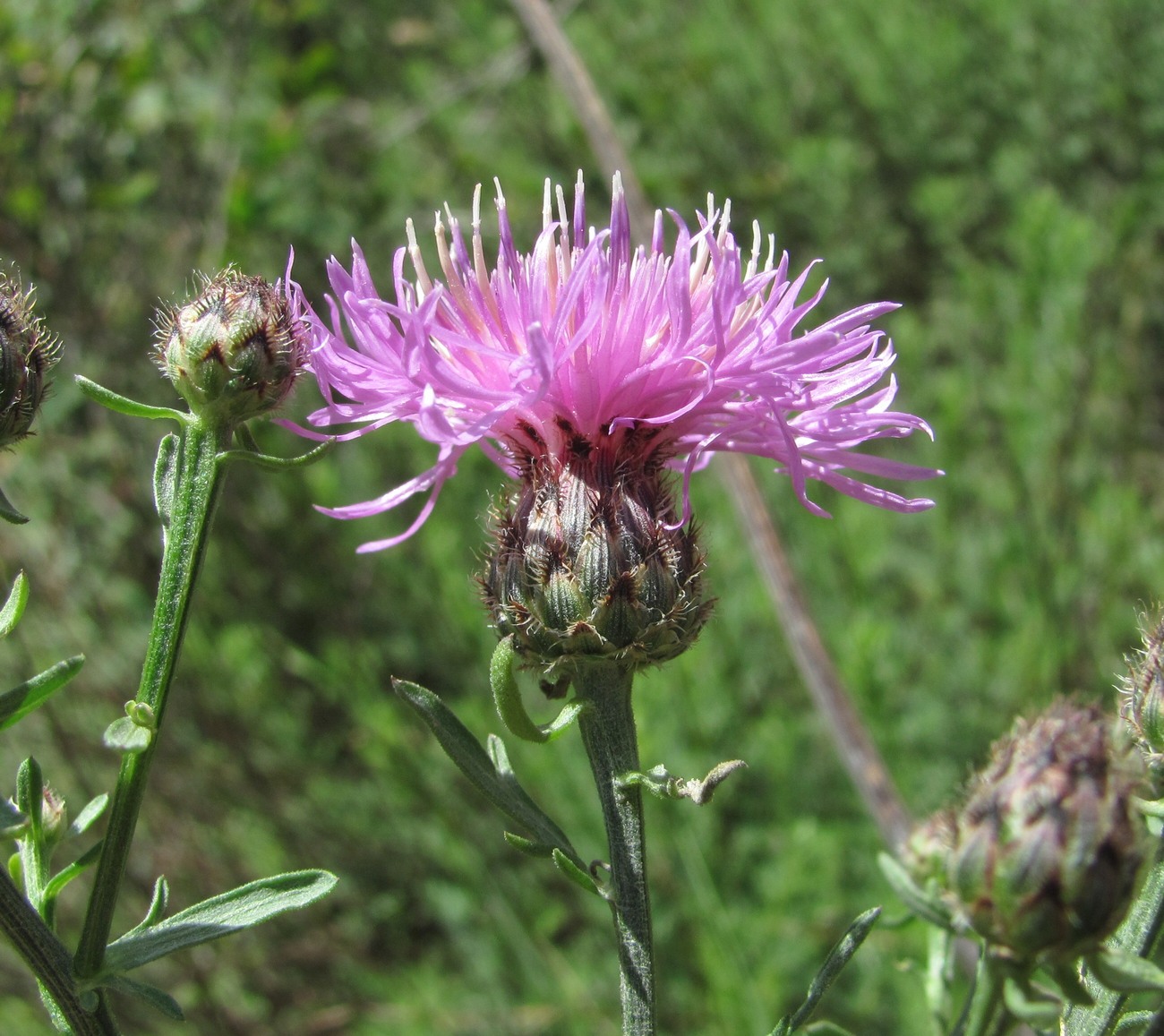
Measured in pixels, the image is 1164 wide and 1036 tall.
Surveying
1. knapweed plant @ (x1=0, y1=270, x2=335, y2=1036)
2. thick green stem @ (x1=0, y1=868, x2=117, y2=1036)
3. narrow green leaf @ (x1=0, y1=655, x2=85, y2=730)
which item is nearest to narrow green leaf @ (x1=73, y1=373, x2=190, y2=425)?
knapweed plant @ (x1=0, y1=270, x2=335, y2=1036)

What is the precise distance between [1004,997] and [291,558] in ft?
14.8

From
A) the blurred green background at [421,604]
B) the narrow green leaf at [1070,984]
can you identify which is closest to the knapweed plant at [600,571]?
the narrow green leaf at [1070,984]

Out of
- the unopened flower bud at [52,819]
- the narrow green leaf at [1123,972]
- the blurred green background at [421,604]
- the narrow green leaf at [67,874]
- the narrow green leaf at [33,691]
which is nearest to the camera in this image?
the narrow green leaf at [1123,972]

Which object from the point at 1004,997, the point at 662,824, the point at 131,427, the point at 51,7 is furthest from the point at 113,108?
the point at 1004,997

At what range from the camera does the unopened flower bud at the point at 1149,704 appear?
1266mm

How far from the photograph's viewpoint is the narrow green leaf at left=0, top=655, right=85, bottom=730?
115cm

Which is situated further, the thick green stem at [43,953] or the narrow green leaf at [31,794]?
the narrow green leaf at [31,794]

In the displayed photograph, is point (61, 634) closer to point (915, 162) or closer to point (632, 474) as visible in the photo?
point (632, 474)

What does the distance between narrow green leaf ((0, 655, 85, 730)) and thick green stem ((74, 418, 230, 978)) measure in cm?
11

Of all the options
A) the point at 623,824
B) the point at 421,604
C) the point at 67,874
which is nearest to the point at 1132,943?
the point at 623,824

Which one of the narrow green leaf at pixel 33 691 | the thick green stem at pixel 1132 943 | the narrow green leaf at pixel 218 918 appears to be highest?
the narrow green leaf at pixel 33 691

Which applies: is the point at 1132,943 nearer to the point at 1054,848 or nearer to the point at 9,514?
the point at 1054,848

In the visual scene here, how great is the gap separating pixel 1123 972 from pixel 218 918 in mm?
928

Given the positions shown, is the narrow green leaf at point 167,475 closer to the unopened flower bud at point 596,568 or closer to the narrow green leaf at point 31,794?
the narrow green leaf at point 31,794
